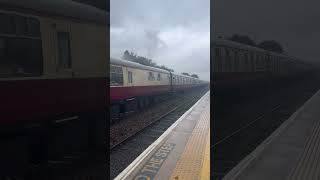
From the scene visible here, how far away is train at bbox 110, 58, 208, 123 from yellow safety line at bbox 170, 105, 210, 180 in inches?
39.2

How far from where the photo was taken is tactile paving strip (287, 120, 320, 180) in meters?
1.97

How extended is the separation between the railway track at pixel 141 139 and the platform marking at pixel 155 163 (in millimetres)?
343

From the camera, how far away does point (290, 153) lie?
210 cm

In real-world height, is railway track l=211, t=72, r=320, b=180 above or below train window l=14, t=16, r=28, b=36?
below

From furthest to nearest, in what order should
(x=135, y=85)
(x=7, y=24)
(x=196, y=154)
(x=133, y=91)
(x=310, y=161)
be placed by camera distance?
1. (x=135, y=85)
2. (x=133, y=91)
3. (x=196, y=154)
4. (x=310, y=161)
5. (x=7, y=24)

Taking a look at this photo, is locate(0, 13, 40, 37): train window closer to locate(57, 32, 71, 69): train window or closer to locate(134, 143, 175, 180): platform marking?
locate(57, 32, 71, 69): train window

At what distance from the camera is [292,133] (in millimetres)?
2191

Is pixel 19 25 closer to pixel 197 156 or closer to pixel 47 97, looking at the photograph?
pixel 47 97

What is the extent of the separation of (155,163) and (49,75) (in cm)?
123

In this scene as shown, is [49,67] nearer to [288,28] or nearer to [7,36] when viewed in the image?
[7,36]

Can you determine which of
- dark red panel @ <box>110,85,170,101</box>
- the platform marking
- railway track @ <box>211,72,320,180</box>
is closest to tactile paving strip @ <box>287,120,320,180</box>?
railway track @ <box>211,72,320,180</box>

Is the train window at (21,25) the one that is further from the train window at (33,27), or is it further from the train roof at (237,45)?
the train roof at (237,45)

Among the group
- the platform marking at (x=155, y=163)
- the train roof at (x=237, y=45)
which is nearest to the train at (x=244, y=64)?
the train roof at (x=237, y=45)

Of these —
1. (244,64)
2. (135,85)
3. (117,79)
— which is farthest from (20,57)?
(135,85)
